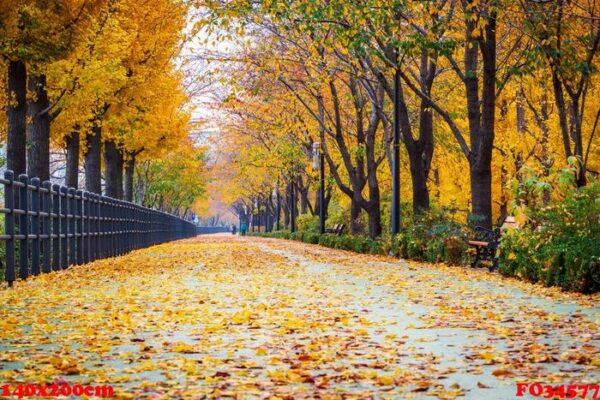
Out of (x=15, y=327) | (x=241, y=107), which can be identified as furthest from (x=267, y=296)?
(x=241, y=107)

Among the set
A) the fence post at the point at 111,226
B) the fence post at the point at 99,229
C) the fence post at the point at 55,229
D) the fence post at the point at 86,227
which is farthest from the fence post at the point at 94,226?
the fence post at the point at 55,229

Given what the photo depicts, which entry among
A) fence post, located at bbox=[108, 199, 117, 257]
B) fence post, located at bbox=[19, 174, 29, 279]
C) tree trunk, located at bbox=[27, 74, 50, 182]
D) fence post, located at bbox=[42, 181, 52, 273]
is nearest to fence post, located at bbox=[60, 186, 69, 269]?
fence post, located at bbox=[42, 181, 52, 273]

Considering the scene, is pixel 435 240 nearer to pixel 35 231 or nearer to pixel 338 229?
A: pixel 35 231

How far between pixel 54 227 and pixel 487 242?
915 centimetres

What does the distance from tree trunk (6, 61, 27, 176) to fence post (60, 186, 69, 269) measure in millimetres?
1675

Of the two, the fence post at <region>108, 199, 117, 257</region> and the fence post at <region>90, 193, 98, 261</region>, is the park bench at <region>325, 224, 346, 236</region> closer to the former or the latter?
the fence post at <region>108, 199, 117, 257</region>

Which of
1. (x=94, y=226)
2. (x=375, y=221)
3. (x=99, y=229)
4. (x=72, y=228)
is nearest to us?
(x=72, y=228)

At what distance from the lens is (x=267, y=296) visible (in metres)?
13.0

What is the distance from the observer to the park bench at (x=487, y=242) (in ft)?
65.2

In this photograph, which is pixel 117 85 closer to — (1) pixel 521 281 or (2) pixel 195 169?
(1) pixel 521 281

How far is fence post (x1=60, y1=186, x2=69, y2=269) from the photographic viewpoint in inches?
761

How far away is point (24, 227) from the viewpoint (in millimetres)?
15977

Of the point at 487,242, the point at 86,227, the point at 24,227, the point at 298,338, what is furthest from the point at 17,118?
the point at 298,338

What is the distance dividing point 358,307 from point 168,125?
3000 centimetres
